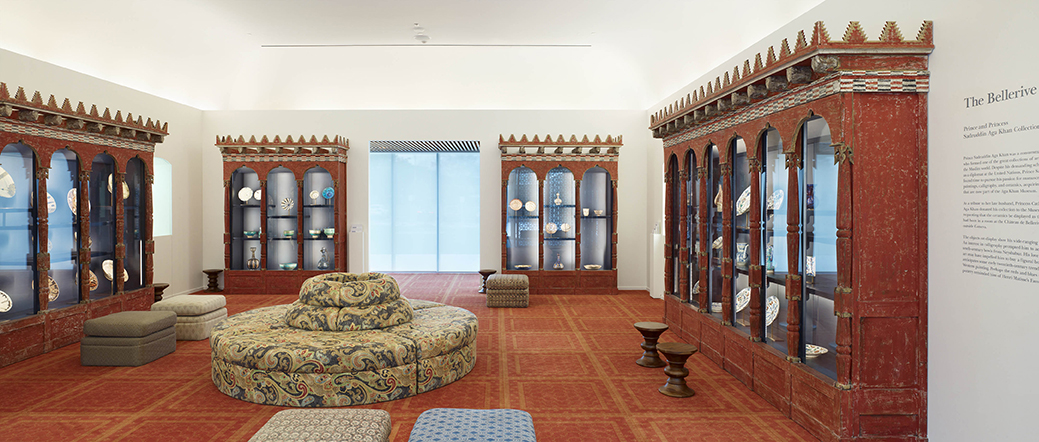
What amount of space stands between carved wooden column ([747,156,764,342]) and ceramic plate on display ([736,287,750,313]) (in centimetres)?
28

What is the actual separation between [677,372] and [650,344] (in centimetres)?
94

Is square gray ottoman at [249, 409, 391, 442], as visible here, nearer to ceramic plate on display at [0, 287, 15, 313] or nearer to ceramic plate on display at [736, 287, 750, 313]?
ceramic plate on display at [736, 287, 750, 313]

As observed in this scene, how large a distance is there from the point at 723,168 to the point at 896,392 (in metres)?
2.65

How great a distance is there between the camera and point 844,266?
3.79 metres

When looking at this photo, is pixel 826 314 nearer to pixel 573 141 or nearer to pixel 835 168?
pixel 835 168

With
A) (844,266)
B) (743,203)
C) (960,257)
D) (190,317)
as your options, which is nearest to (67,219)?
(190,317)

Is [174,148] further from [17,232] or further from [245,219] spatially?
[17,232]

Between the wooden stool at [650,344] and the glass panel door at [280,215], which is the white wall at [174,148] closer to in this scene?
the glass panel door at [280,215]

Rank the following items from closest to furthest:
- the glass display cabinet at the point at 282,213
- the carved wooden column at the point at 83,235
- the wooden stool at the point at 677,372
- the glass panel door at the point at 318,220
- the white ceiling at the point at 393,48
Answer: the wooden stool at the point at 677,372 → the carved wooden column at the point at 83,235 → the white ceiling at the point at 393,48 → the glass display cabinet at the point at 282,213 → the glass panel door at the point at 318,220

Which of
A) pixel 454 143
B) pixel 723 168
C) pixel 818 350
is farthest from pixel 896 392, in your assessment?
pixel 454 143

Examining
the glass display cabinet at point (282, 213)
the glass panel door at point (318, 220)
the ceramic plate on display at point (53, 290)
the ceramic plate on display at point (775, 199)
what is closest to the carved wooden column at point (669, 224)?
the ceramic plate on display at point (775, 199)

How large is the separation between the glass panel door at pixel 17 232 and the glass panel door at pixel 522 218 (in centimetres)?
685

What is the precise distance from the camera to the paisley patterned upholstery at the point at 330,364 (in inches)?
183

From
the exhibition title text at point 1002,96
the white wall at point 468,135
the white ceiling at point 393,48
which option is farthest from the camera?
the white wall at point 468,135
